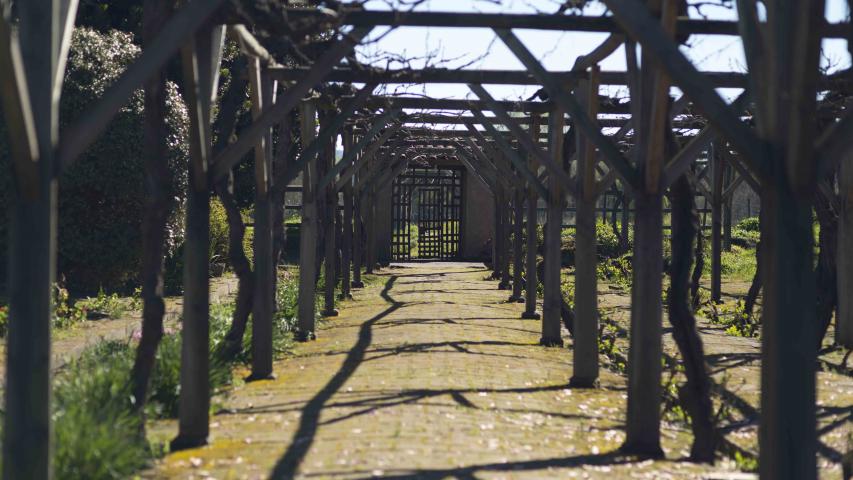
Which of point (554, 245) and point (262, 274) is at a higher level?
point (554, 245)

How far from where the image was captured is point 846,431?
757 centimetres

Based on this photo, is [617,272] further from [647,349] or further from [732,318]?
[647,349]

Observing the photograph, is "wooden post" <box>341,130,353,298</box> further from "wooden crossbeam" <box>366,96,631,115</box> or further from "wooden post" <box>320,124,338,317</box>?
"wooden crossbeam" <box>366,96,631,115</box>

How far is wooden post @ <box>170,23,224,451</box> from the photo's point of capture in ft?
21.1

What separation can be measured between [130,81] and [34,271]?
1044mm

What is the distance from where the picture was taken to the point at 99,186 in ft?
50.5

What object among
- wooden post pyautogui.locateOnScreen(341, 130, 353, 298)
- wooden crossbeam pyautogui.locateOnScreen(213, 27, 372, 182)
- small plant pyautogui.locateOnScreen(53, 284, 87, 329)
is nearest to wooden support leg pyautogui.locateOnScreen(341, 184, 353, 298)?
wooden post pyautogui.locateOnScreen(341, 130, 353, 298)

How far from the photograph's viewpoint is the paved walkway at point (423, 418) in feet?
19.6

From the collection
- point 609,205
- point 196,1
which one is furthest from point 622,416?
point 609,205

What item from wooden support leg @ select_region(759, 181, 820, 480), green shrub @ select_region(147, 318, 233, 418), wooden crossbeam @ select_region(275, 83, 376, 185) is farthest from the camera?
wooden crossbeam @ select_region(275, 83, 376, 185)

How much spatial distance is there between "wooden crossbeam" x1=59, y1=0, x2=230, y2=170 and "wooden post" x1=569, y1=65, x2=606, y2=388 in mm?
4575

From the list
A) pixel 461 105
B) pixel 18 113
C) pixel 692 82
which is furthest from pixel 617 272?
pixel 18 113

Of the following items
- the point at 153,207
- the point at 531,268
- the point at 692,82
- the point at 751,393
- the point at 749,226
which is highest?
the point at 692,82

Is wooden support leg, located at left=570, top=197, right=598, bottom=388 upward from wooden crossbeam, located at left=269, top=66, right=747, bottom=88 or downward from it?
downward
